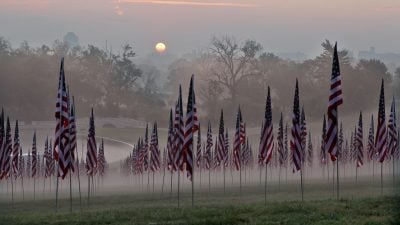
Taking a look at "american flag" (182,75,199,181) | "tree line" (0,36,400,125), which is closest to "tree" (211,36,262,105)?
"tree line" (0,36,400,125)

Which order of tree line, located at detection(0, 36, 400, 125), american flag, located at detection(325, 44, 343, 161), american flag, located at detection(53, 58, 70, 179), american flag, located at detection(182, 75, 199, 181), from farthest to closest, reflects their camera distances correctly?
tree line, located at detection(0, 36, 400, 125), american flag, located at detection(182, 75, 199, 181), american flag, located at detection(53, 58, 70, 179), american flag, located at detection(325, 44, 343, 161)

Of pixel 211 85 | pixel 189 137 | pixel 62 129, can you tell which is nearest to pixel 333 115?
pixel 189 137

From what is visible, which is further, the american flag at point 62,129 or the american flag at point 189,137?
the american flag at point 189,137

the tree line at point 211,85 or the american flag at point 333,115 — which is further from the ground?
the tree line at point 211,85

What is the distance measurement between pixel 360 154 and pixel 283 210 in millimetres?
32944

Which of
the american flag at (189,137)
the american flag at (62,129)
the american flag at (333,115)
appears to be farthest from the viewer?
the american flag at (189,137)

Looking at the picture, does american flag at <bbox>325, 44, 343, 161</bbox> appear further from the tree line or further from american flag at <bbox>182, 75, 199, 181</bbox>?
the tree line

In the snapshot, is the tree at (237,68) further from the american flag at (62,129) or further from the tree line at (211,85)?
the american flag at (62,129)

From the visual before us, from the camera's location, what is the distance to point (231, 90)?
18338cm

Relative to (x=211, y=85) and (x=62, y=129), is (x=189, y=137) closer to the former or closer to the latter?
(x=62, y=129)

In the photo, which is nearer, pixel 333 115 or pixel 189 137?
pixel 333 115

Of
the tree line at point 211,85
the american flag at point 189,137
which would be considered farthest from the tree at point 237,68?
the american flag at point 189,137

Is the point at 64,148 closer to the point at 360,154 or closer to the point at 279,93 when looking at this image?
the point at 360,154

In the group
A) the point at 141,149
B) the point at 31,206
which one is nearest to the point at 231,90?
the point at 141,149
